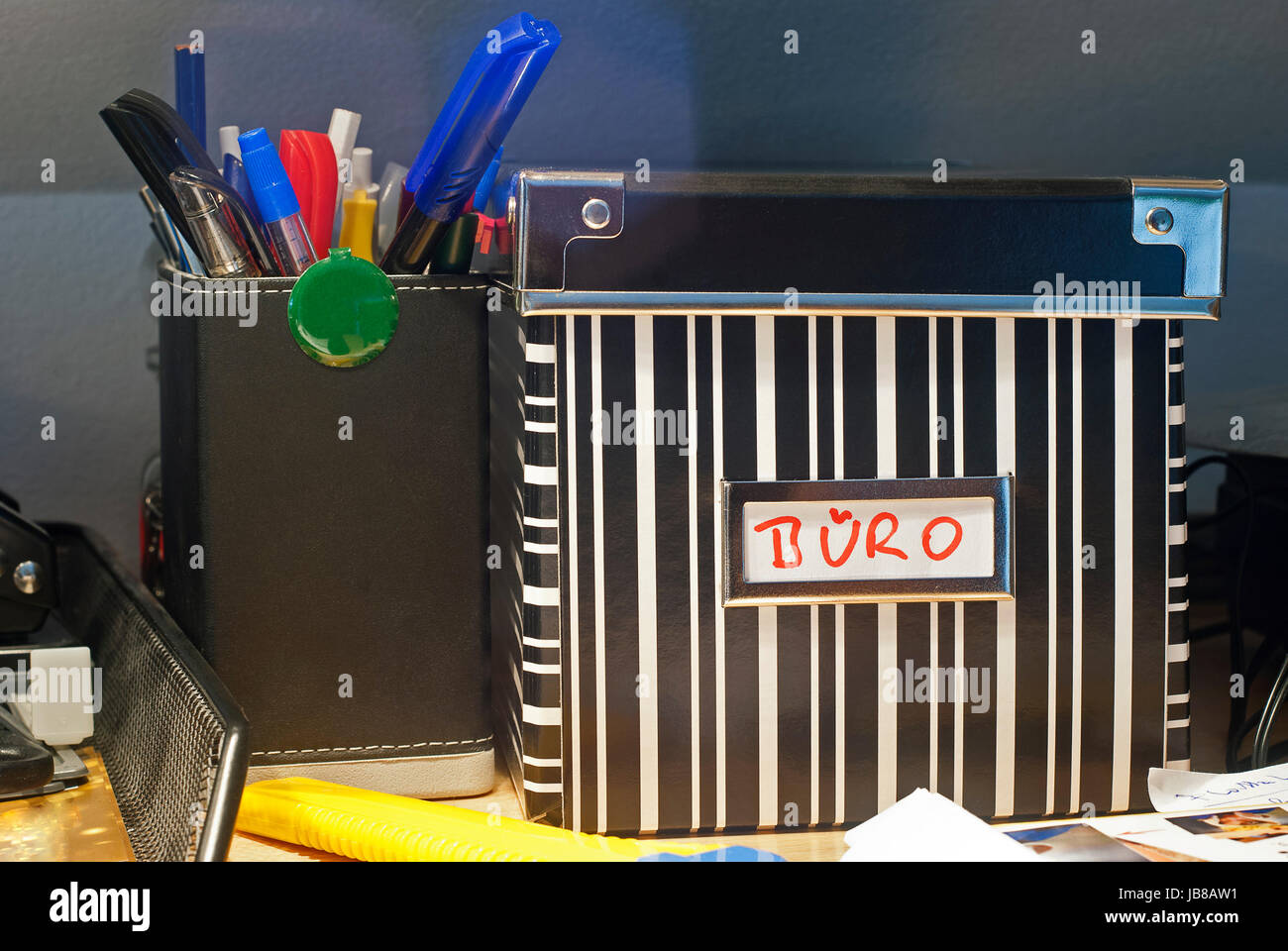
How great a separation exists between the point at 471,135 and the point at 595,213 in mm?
72

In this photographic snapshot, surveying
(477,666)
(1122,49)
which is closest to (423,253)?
(477,666)

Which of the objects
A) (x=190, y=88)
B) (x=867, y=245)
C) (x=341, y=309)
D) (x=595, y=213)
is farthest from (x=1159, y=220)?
(x=190, y=88)

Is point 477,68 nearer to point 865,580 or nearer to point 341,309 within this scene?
point 341,309

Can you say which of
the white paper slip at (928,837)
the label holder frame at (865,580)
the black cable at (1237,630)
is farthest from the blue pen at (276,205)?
the black cable at (1237,630)

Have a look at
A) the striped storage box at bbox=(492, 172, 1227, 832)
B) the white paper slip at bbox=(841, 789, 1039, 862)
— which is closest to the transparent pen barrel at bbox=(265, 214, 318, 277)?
the striped storage box at bbox=(492, 172, 1227, 832)

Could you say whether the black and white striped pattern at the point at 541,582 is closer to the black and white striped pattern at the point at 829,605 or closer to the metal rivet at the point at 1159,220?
the black and white striped pattern at the point at 829,605

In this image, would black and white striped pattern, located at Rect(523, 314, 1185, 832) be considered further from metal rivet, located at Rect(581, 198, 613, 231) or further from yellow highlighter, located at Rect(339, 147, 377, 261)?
yellow highlighter, located at Rect(339, 147, 377, 261)

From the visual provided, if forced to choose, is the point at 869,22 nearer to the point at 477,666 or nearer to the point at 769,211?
the point at 769,211

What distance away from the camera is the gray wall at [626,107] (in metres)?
0.70

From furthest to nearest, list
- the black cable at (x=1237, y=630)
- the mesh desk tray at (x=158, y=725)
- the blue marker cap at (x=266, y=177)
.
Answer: the black cable at (x=1237, y=630), the blue marker cap at (x=266, y=177), the mesh desk tray at (x=158, y=725)

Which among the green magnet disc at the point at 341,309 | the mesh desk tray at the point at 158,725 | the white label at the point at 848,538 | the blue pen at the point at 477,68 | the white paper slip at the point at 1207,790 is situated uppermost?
the blue pen at the point at 477,68

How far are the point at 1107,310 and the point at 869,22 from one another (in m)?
0.35

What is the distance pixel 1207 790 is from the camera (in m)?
0.49

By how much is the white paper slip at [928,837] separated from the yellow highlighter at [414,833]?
0.04 meters
